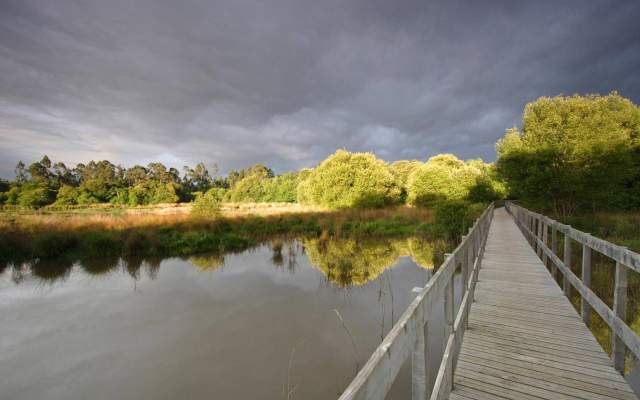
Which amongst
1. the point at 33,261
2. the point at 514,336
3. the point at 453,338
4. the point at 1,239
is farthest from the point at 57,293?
the point at 514,336

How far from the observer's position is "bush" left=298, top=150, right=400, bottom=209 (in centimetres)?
3022

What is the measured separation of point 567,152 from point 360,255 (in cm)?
1531

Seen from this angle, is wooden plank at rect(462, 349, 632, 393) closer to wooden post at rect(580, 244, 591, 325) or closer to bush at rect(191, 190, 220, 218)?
wooden post at rect(580, 244, 591, 325)

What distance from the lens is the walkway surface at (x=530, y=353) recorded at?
2754 mm

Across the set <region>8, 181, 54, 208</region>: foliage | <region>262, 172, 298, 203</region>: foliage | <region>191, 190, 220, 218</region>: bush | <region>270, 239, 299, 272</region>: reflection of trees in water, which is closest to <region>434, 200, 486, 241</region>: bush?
→ <region>270, 239, 299, 272</region>: reflection of trees in water

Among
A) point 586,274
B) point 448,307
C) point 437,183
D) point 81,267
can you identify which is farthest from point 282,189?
point 448,307

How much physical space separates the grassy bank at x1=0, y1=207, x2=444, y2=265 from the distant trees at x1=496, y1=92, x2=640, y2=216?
22.0 feet

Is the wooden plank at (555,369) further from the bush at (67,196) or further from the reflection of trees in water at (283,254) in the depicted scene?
the bush at (67,196)

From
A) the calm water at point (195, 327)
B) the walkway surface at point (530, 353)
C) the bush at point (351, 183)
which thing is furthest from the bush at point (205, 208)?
the walkway surface at point (530, 353)

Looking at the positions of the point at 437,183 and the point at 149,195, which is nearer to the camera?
the point at 437,183

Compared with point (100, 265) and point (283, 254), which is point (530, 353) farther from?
point (100, 265)

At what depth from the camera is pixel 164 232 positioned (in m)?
15.0

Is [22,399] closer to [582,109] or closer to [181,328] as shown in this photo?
[181,328]

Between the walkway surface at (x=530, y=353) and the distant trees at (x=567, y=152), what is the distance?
15.6 metres
